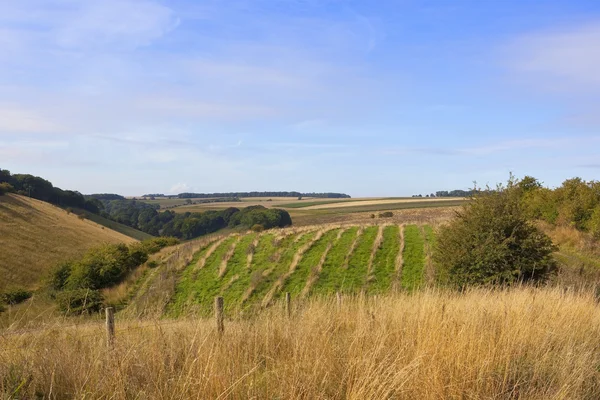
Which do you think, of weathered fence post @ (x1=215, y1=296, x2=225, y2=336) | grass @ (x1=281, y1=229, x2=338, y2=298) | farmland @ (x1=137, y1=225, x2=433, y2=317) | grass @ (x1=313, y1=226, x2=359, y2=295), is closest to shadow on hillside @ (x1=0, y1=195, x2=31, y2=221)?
farmland @ (x1=137, y1=225, x2=433, y2=317)

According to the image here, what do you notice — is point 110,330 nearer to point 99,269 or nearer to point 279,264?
point 279,264

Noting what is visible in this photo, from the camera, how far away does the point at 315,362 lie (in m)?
3.65

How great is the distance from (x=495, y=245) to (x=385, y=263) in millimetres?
10621

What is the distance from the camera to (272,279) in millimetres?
Answer: 22375

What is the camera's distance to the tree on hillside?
12938 millimetres

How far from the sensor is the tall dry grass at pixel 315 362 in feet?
11.0

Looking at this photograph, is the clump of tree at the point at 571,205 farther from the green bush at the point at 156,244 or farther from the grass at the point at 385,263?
the green bush at the point at 156,244

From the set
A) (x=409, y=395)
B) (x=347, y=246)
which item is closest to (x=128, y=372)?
(x=409, y=395)

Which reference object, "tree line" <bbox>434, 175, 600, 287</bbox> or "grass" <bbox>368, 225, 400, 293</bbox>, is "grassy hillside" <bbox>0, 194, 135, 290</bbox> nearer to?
"grass" <bbox>368, 225, 400, 293</bbox>

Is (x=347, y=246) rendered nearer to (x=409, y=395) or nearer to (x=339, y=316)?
(x=339, y=316)

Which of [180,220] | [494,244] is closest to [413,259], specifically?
[494,244]

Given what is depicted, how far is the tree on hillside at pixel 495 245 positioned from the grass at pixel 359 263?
5.93 metres

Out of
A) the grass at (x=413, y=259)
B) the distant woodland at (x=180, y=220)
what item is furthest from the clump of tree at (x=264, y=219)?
the grass at (x=413, y=259)

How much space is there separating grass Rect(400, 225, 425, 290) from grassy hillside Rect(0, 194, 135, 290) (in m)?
33.2
